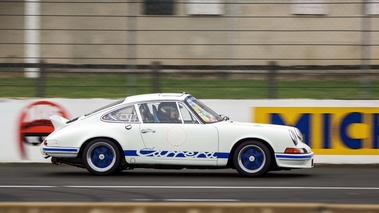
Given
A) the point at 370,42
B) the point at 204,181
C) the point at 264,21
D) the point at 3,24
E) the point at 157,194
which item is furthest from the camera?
the point at 3,24

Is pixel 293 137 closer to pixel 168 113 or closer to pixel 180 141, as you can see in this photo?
pixel 180 141

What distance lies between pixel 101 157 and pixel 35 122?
2482mm

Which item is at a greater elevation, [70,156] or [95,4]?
[95,4]

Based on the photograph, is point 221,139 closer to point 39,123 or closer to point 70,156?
point 70,156

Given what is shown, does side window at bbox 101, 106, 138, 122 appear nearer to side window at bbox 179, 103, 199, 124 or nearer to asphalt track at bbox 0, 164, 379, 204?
side window at bbox 179, 103, 199, 124

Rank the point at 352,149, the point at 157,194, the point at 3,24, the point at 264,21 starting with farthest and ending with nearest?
1. the point at 3,24
2. the point at 264,21
3. the point at 352,149
4. the point at 157,194

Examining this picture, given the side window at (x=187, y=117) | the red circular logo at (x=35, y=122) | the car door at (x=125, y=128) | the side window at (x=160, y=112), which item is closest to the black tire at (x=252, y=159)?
the side window at (x=187, y=117)

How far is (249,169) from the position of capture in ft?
40.8

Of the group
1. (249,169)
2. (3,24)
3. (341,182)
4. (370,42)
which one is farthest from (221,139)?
(3,24)

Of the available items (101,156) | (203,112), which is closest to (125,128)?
(101,156)

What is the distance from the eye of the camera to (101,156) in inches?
495

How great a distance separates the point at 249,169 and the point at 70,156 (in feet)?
8.65

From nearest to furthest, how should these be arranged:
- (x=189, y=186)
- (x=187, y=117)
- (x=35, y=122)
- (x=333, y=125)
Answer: (x=189, y=186) → (x=187, y=117) → (x=333, y=125) → (x=35, y=122)

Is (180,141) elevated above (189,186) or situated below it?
above
